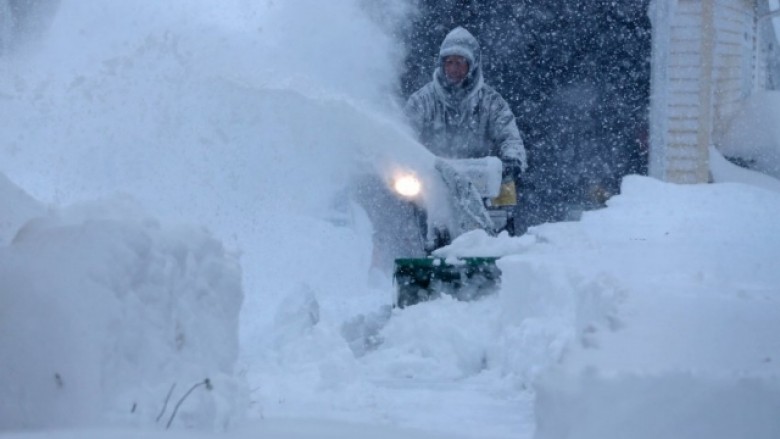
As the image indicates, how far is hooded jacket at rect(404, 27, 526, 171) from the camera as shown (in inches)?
338

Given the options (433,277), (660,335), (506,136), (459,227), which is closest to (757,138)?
(506,136)

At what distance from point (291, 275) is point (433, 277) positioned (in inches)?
134

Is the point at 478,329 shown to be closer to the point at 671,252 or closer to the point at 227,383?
the point at 671,252

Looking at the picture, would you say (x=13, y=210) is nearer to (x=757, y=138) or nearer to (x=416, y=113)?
(x=416, y=113)

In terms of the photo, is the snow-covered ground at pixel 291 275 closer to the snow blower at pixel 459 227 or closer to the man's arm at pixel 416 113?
the snow blower at pixel 459 227

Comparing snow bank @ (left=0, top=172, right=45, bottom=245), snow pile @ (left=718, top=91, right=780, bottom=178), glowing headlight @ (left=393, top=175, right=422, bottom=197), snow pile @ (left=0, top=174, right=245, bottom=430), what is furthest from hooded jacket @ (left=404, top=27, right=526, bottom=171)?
snow pile @ (left=718, top=91, right=780, bottom=178)

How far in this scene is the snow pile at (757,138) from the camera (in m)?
13.3

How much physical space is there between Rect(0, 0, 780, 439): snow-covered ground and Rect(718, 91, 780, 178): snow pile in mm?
470

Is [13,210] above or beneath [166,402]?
above

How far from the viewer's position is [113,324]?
3.01 metres

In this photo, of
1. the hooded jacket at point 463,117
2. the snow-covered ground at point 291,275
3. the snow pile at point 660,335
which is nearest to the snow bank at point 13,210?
the snow-covered ground at point 291,275

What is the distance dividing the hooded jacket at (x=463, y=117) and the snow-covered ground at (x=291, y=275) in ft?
1.41

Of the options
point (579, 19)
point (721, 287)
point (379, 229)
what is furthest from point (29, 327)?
point (579, 19)

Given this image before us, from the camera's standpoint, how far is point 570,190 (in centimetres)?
1309
